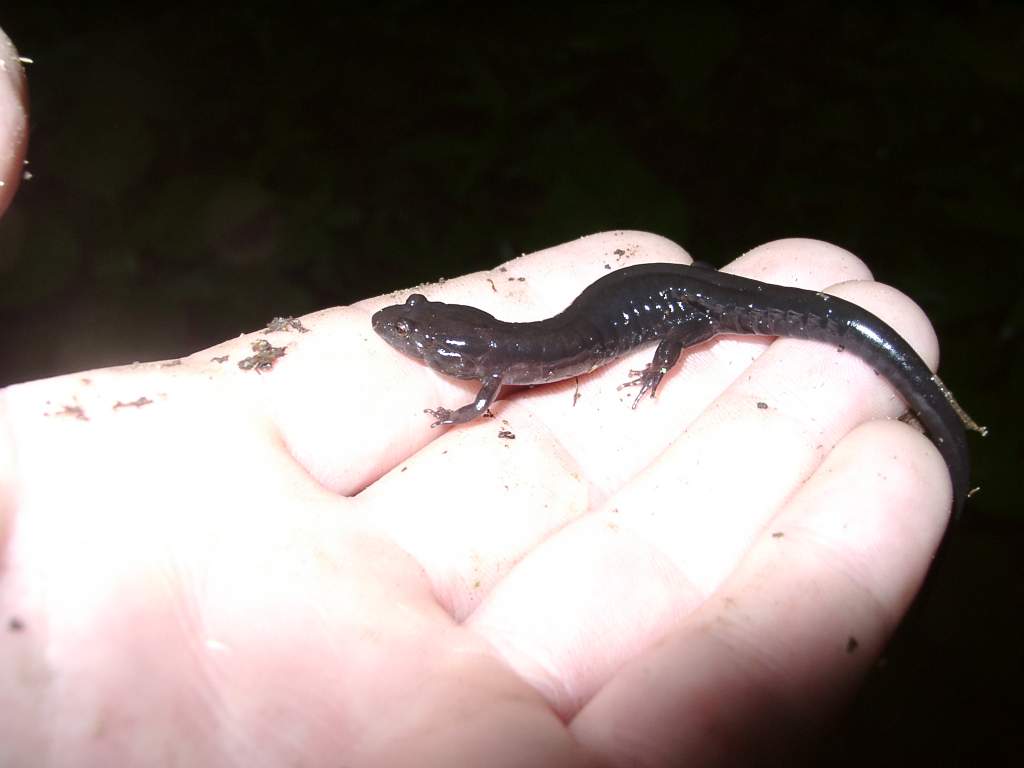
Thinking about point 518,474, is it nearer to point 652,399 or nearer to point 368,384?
point 368,384

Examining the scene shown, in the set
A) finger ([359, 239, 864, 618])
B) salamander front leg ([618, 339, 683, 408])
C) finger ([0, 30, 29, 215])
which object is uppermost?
finger ([0, 30, 29, 215])

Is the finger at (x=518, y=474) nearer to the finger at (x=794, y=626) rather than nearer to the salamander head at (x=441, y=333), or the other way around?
the salamander head at (x=441, y=333)

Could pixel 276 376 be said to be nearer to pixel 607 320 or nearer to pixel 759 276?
pixel 607 320

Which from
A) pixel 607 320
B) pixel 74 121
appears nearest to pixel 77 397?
pixel 607 320

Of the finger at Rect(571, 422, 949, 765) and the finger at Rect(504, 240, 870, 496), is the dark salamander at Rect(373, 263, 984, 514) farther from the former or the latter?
the finger at Rect(571, 422, 949, 765)

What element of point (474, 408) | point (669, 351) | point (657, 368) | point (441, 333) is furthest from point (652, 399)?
point (441, 333)

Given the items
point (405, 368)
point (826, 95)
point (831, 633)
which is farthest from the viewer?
point (826, 95)

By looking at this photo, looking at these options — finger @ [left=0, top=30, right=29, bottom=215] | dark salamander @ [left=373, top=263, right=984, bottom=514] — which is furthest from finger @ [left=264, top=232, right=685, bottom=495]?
finger @ [left=0, top=30, right=29, bottom=215]
